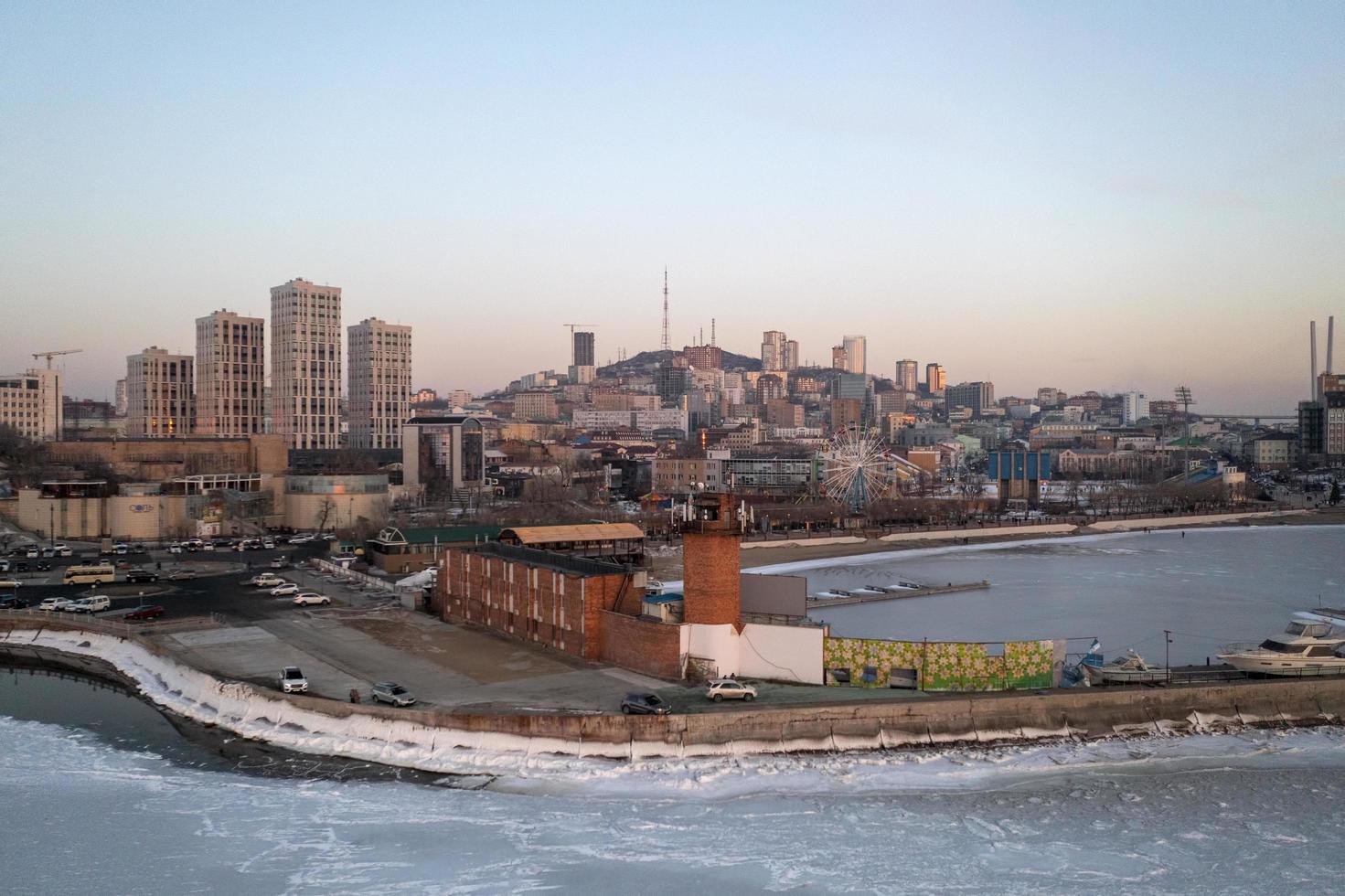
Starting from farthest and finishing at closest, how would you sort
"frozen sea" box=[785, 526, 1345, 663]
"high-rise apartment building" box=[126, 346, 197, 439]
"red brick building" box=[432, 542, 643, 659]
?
"high-rise apartment building" box=[126, 346, 197, 439] < "frozen sea" box=[785, 526, 1345, 663] < "red brick building" box=[432, 542, 643, 659]

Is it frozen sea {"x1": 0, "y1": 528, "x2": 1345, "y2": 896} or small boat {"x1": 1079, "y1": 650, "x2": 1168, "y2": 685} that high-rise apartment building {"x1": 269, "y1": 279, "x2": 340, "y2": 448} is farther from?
small boat {"x1": 1079, "y1": 650, "x2": 1168, "y2": 685}

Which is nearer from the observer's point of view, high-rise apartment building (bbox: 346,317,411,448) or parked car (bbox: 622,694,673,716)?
parked car (bbox: 622,694,673,716)

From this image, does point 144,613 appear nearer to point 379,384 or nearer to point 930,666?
point 930,666

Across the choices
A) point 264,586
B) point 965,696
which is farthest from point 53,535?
point 965,696

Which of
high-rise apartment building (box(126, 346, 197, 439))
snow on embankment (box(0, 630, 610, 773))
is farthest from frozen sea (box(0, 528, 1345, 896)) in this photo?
high-rise apartment building (box(126, 346, 197, 439))

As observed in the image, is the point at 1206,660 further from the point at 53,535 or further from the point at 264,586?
the point at 53,535

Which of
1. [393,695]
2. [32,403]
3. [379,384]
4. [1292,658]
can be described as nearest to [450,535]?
[393,695]

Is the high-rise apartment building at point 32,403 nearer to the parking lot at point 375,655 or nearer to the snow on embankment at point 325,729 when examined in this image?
the parking lot at point 375,655

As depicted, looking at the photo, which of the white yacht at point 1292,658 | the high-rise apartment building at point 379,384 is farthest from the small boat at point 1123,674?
the high-rise apartment building at point 379,384
